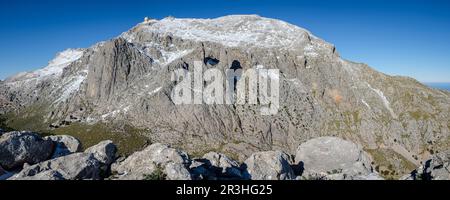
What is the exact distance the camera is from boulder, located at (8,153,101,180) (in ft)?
130

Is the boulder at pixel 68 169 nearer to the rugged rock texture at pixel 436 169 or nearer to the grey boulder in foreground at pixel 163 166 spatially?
the grey boulder in foreground at pixel 163 166

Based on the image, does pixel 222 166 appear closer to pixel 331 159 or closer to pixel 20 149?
pixel 331 159

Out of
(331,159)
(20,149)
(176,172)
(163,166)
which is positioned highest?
(20,149)

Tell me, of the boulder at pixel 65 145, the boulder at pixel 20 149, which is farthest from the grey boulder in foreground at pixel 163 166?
the boulder at pixel 65 145

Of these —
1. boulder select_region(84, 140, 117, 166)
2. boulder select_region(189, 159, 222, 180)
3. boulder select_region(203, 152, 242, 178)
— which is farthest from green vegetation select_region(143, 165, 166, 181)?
boulder select_region(84, 140, 117, 166)

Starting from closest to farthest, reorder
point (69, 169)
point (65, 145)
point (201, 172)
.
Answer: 1. point (69, 169)
2. point (201, 172)
3. point (65, 145)

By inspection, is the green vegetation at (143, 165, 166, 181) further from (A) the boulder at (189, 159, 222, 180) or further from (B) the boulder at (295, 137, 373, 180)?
(B) the boulder at (295, 137, 373, 180)

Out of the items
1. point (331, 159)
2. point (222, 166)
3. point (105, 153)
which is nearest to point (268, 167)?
point (222, 166)

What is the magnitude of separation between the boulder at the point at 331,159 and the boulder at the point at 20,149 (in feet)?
125

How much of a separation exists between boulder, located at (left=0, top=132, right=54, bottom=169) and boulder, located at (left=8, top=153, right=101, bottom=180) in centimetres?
614

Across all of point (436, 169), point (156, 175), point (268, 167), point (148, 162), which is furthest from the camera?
point (268, 167)

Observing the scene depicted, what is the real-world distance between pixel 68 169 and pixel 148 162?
29.7ft

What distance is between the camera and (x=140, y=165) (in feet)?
151
